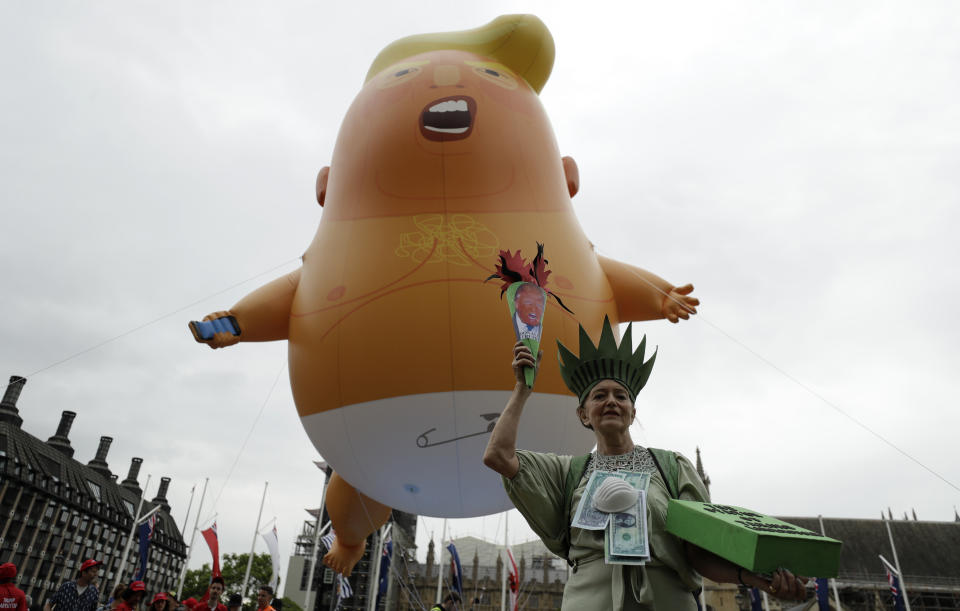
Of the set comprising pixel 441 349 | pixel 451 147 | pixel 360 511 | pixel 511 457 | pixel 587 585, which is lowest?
pixel 587 585

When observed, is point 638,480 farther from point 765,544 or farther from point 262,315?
point 262,315

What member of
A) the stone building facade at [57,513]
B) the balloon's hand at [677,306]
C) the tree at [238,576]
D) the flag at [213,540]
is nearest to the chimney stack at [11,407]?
the stone building facade at [57,513]

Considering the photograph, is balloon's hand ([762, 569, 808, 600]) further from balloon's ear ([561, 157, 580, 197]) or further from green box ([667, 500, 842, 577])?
balloon's ear ([561, 157, 580, 197])

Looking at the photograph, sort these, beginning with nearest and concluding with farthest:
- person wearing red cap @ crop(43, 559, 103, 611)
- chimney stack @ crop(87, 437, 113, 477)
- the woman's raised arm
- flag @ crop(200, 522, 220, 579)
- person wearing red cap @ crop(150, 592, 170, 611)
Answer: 1. the woman's raised arm
2. person wearing red cap @ crop(43, 559, 103, 611)
3. person wearing red cap @ crop(150, 592, 170, 611)
4. flag @ crop(200, 522, 220, 579)
5. chimney stack @ crop(87, 437, 113, 477)

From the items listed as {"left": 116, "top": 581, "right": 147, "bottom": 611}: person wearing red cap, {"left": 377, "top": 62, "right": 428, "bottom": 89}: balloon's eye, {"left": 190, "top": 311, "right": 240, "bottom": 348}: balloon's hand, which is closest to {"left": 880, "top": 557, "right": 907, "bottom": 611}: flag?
{"left": 377, "top": 62, "right": 428, "bottom": 89}: balloon's eye

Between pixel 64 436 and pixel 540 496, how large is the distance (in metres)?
76.0

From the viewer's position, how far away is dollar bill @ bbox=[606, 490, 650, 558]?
2.46 meters

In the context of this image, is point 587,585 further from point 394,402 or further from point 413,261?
point 413,261

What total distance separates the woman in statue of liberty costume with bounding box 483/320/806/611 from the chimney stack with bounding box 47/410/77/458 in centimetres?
7386

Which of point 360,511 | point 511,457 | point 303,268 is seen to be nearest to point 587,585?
point 511,457

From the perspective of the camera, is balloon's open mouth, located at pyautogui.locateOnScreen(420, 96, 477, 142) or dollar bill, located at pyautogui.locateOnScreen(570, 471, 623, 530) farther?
balloon's open mouth, located at pyautogui.locateOnScreen(420, 96, 477, 142)

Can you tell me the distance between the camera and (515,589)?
1864 cm

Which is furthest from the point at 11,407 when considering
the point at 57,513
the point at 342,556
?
the point at 342,556

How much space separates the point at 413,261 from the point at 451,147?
1541 mm
